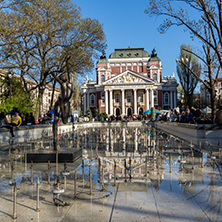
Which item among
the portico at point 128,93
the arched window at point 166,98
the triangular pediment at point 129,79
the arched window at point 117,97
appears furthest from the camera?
the arched window at point 117,97

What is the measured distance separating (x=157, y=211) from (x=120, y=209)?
54 cm

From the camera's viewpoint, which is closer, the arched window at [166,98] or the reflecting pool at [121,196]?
the reflecting pool at [121,196]

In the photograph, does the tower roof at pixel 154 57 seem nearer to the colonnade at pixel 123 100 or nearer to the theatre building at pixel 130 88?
the theatre building at pixel 130 88

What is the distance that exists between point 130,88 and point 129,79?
95.7 inches

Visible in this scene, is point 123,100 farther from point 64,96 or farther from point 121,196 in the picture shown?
point 121,196

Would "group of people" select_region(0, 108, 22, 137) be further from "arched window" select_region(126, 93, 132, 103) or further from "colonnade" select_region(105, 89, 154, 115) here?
"arched window" select_region(126, 93, 132, 103)

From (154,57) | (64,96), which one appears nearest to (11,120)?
(64,96)

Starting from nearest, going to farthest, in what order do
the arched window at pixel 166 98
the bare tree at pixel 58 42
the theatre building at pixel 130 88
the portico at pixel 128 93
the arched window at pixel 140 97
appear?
the bare tree at pixel 58 42, the portico at pixel 128 93, the theatre building at pixel 130 88, the arched window at pixel 140 97, the arched window at pixel 166 98

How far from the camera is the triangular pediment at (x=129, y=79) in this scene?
69.4 m

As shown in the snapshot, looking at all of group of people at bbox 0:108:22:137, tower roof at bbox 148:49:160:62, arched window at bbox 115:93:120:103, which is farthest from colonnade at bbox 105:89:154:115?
group of people at bbox 0:108:22:137

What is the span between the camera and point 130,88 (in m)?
70.0

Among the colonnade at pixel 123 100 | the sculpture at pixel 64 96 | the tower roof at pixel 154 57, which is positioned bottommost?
the sculpture at pixel 64 96

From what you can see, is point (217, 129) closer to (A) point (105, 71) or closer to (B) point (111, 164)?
(B) point (111, 164)

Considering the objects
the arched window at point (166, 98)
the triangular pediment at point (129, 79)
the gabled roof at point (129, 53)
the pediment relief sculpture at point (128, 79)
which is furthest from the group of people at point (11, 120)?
the gabled roof at point (129, 53)
